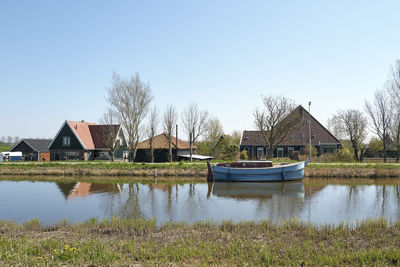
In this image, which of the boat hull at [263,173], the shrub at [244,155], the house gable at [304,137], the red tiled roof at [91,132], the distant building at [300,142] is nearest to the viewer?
the boat hull at [263,173]

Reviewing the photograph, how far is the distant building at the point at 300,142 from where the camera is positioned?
4331 centimetres

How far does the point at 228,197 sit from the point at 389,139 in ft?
113

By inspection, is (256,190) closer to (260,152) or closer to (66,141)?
(260,152)

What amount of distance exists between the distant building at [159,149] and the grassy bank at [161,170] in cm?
897

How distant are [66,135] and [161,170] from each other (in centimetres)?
2033

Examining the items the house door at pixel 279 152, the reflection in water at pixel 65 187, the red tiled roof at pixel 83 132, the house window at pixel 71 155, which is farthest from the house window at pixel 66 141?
the house door at pixel 279 152

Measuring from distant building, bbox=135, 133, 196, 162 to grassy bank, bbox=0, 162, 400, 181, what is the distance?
8.97 metres

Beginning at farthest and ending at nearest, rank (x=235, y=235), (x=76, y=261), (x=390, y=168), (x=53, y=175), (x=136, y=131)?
(x=136, y=131)
(x=53, y=175)
(x=390, y=168)
(x=235, y=235)
(x=76, y=261)

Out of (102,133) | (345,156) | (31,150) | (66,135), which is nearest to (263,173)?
(345,156)

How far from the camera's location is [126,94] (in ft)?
140

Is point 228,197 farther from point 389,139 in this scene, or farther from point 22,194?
point 389,139

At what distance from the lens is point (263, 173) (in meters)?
28.3

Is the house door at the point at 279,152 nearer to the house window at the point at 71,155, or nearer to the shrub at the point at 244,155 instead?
the shrub at the point at 244,155

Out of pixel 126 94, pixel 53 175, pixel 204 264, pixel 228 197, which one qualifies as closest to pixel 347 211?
pixel 228 197
